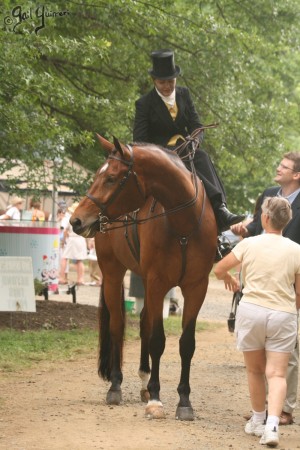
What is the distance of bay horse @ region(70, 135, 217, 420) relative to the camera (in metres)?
9.03

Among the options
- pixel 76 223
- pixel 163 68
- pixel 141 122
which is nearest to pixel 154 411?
pixel 76 223

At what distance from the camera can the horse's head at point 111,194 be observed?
8891 mm

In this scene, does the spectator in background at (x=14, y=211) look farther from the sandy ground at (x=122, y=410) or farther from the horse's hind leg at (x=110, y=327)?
the horse's hind leg at (x=110, y=327)

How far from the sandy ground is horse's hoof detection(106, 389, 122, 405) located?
0.09m

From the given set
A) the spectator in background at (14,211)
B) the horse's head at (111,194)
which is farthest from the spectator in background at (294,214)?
the spectator in background at (14,211)

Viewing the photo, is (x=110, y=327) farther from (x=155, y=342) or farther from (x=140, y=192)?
(x=140, y=192)

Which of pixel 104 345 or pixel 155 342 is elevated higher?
pixel 155 342

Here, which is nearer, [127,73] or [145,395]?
[145,395]

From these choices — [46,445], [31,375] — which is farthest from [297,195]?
[31,375]

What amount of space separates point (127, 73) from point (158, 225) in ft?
31.7

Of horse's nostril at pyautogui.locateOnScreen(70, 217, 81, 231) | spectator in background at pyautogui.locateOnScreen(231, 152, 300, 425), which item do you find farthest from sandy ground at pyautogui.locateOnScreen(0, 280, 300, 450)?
horse's nostril at pyautogui.locateOnScreen(70, 217, 81, 231)

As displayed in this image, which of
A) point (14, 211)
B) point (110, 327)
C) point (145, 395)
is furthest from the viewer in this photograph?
point (14, 211)

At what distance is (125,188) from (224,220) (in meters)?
1.30

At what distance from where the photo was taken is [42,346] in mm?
14203
